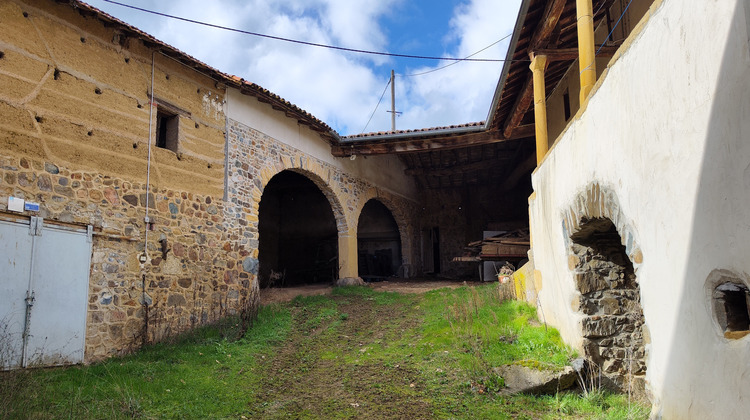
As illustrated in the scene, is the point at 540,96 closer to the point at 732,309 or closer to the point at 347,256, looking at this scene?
the point at 732,309

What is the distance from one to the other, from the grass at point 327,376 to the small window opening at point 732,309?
1687mm

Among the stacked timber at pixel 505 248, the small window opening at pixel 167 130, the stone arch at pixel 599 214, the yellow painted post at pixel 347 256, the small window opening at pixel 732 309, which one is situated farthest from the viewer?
the yellow painted post at pixel 347 256

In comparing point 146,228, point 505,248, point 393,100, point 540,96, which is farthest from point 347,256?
point 393,100

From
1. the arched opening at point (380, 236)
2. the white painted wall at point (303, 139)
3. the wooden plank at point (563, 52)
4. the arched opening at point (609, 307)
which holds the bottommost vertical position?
the arched opening at point (609, 307)

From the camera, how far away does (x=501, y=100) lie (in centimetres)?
999

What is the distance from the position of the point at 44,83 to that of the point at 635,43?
268 inches

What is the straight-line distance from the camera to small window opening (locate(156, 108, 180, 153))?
8227 mm

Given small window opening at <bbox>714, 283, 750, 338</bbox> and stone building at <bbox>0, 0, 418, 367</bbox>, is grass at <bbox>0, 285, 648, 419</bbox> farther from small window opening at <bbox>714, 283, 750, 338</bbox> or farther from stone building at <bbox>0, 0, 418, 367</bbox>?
small window opening at <bbox>714, 283, 750, 338</bbox>

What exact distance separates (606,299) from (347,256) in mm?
8616

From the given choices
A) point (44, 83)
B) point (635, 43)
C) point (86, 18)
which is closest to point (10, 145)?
point (44, 83)

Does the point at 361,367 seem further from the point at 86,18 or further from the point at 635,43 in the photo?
the point at 86,18

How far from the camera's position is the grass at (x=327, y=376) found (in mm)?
4629

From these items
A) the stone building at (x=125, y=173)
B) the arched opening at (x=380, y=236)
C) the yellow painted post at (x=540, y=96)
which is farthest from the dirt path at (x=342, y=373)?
the arched opening at (x=380, y=236)

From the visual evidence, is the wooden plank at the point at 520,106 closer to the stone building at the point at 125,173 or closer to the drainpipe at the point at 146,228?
the stone building at the point at 125,173
